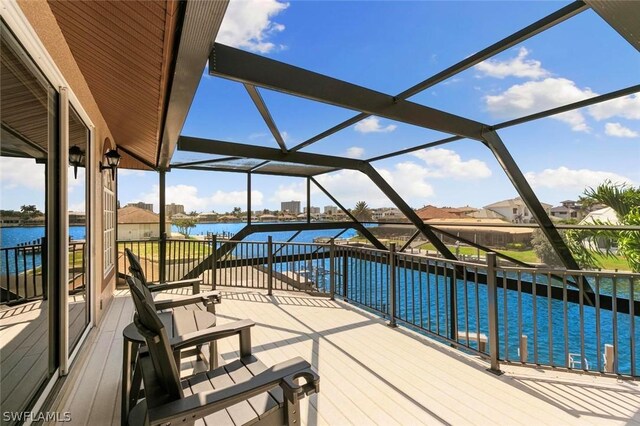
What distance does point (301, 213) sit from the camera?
29.4 feet

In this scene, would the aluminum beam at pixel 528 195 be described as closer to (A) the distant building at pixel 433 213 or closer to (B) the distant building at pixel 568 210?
(B) the distant building at pixel 568 210

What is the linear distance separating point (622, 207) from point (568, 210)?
2.27 meters

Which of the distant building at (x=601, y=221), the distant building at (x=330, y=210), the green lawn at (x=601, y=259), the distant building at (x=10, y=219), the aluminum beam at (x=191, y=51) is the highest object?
the aluminum beam at (x=191, y=51)

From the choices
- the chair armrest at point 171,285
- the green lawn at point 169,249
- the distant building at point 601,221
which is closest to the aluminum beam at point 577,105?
the distant building at point 601,221

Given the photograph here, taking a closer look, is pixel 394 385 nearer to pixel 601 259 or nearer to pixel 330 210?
pixel 601 259

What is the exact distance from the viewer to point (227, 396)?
124 cm

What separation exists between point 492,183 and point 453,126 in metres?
2.58

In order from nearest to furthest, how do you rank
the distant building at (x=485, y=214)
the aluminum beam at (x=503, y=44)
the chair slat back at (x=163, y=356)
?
the chair slat back at (x=163, y=356) < the aluminum beam at (x=503, y=44) < the distant building at (x=485, y=214)

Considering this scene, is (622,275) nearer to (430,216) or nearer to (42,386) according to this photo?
→ (42,386)

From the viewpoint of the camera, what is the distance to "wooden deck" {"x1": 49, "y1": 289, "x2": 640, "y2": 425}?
6.86 ft

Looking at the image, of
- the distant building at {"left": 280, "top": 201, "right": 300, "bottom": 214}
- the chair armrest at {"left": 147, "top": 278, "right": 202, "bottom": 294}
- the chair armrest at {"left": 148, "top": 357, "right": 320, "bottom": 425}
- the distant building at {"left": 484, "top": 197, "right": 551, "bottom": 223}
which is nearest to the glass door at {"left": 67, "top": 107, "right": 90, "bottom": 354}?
the chair armrest at {"left": 147, "top": 278, "right": 202, "bottom": 294}

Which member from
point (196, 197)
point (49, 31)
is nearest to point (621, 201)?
point (49, 31)

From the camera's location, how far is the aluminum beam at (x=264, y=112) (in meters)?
3.52

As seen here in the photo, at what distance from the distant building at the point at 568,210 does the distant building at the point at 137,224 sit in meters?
8.02
